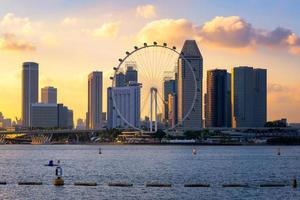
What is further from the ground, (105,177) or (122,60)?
(122,60)

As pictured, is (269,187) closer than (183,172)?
Yes

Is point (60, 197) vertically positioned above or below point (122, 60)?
below

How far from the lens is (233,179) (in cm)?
Answer: 8406

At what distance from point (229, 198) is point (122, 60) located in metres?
130

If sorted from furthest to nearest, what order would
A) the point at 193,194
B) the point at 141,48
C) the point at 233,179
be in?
1. the point at 141,48
2. the point at 233,179
3. the point at 193,194

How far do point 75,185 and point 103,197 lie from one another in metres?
10.7

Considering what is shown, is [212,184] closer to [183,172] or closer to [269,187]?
[269,187]

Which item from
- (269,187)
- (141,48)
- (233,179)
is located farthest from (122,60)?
(269,187)

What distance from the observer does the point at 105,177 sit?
85938 mm

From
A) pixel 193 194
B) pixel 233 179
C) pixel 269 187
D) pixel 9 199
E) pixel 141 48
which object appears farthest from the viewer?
pixel 141 48

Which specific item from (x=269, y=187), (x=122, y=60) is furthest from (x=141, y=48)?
(x=269, y=187)

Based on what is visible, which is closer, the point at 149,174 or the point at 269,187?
the point at 269,187

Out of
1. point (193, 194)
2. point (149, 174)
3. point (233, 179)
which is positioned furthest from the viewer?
point (149, 174)

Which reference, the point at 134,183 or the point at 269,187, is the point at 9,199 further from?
the point at 269,187
